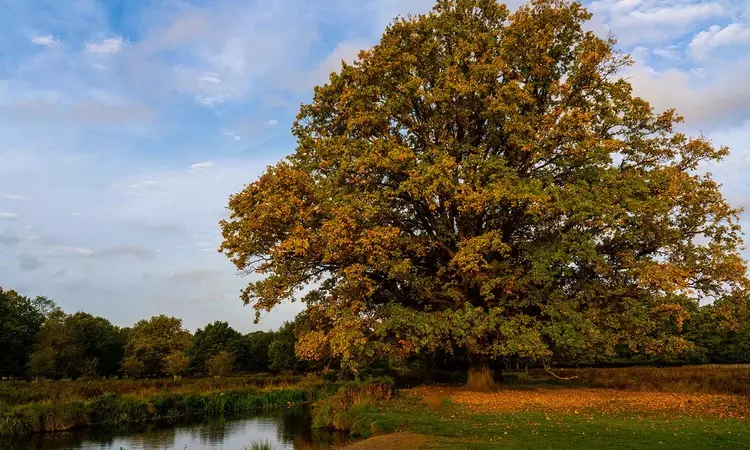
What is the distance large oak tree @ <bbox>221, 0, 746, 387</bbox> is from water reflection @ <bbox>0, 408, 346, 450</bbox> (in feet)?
13.6

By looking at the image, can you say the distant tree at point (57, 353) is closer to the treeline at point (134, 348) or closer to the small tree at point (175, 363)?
the treeline at point (134, 348)

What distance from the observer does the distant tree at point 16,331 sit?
245 ft

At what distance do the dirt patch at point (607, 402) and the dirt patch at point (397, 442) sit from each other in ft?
19.4

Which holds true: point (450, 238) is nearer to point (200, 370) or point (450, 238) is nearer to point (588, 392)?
point (588, 392)

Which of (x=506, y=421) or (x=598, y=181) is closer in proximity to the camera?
(x=506, y=421)

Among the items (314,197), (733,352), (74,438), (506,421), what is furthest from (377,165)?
(733,352)

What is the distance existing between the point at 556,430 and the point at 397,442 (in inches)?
200

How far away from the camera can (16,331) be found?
3056 inches

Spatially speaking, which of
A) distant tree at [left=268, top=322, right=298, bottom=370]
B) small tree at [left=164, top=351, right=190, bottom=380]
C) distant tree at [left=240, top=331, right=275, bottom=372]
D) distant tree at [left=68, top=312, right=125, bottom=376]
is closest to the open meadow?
small tree at [left=164, top=351, right=190, bottom=380]

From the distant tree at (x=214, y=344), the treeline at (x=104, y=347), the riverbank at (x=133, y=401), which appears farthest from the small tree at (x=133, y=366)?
the riverbank at (x=133, y=401)

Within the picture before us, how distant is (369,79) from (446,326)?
45.8 ft

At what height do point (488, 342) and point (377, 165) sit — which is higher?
point (377, 165)

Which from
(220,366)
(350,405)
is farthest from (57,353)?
(350,405)

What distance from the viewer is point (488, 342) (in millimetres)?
27156
